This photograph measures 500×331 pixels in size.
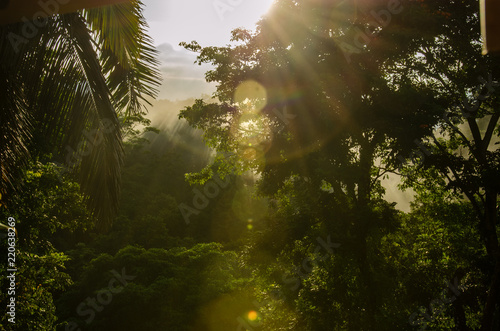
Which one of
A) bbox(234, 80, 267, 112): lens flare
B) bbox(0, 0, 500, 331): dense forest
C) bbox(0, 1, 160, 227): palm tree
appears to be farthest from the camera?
bbox(234, 80, 267, 112): lens flare

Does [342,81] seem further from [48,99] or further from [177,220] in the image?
[177,220]

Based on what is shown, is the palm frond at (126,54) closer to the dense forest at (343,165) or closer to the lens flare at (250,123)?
the dense forest at (343,165)

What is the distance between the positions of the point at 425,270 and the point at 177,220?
2250 centimetres

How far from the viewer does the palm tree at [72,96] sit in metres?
3.66

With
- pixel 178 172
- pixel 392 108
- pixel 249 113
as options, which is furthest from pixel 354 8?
pixel 178 172

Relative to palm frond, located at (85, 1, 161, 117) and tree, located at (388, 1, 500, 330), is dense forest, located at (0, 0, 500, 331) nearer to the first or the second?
tree, located at (388, 1, 500, 330)

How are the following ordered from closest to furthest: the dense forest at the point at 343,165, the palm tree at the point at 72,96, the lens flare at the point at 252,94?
1. the palm tree at the point at 72,96
2. the dense forest at the point at 343,165
3. the lens flare at the point at 252,94

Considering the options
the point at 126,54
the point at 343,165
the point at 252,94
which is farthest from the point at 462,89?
the point at 126,54

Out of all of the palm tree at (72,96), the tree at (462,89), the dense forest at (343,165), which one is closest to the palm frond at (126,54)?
the palm tree at (72,96)

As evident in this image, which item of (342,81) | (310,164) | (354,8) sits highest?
(354,8)

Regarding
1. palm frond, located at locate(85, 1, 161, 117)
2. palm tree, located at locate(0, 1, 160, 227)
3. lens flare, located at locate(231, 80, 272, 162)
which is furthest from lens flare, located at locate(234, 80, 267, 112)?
palm tree, located at locate(0, 1, 160, 227)

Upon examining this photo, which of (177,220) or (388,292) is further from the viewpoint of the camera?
(177,220)

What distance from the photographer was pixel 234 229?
32781 mm

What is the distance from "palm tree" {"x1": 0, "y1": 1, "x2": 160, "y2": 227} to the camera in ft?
12.0
